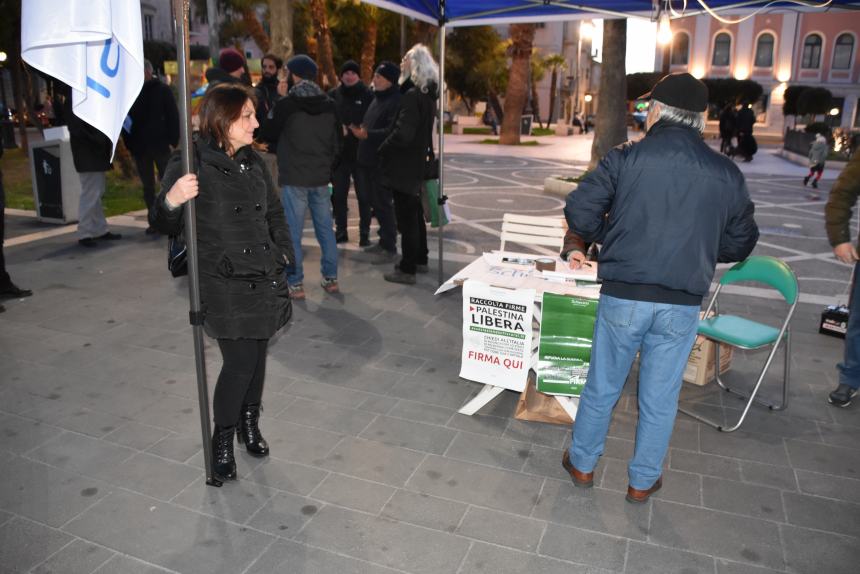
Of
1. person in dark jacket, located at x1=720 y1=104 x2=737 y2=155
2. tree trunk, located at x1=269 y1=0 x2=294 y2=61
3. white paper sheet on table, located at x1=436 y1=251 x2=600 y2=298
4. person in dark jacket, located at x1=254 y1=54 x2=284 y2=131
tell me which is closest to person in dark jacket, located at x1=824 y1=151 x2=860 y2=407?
white paper sheet on table, located at x1=436 y1=251 x2=600 y2=298

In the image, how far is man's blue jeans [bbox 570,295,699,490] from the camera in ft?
10.3

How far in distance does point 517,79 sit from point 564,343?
24.2 meters

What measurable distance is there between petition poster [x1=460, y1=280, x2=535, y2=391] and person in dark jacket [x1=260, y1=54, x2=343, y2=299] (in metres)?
2.16

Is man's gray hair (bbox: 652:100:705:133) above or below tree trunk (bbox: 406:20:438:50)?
below

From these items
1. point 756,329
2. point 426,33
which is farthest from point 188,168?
point 426,33

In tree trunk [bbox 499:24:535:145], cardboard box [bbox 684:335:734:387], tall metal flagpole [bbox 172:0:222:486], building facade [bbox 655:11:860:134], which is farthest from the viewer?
building facade [bbox 655:11:860:134]

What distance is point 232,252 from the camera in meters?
3.28

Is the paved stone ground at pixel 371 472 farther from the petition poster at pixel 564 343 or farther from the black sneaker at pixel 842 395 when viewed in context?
the petition poster at pixel 564 343

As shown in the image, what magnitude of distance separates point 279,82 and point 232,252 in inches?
208

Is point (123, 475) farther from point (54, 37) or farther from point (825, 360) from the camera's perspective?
point (825, 360)

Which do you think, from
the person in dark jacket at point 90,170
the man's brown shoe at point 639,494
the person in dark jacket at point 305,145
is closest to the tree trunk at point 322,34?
the person in dark jacket at point 90,170

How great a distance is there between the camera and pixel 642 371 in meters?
3.29

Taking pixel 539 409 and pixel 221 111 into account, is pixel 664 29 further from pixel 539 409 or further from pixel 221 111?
pixel 221 111

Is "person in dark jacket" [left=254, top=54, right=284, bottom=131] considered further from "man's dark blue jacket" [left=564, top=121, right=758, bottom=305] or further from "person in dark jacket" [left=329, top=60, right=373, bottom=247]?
"man's dark blue jacket" [left=564, top=121, right=758, bottom=305]
